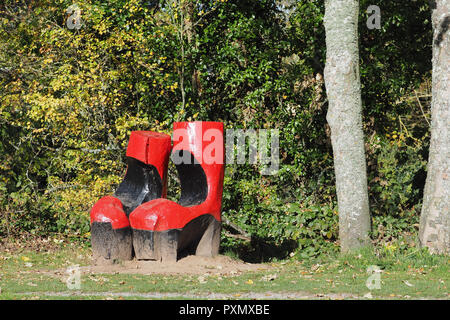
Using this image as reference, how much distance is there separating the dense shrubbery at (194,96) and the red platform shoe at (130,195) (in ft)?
10.7

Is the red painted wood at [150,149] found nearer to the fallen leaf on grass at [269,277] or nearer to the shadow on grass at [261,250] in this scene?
the fallen leaf on grass at [269,277]

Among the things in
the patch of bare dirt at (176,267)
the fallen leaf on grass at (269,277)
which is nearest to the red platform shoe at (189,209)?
the patch of bare dirt at (176,267)

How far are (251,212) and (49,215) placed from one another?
4.67 metres

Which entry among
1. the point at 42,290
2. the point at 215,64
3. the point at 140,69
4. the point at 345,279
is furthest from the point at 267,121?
the point at 42,290

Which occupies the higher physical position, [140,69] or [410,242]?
[140,69]

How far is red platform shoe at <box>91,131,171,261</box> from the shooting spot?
9242 mm

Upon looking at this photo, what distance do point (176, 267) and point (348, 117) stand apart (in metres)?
3.82

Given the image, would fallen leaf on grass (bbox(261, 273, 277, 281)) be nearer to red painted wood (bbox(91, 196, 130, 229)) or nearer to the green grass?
the green grass

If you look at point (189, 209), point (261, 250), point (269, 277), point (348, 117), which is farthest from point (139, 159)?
point (261, 250)

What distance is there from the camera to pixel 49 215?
46.3ft

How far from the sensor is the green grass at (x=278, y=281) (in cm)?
719

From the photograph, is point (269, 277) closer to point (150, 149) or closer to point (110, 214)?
point (110, 214)

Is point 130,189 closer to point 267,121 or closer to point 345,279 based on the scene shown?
point 345,279

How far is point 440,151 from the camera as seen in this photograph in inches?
396
